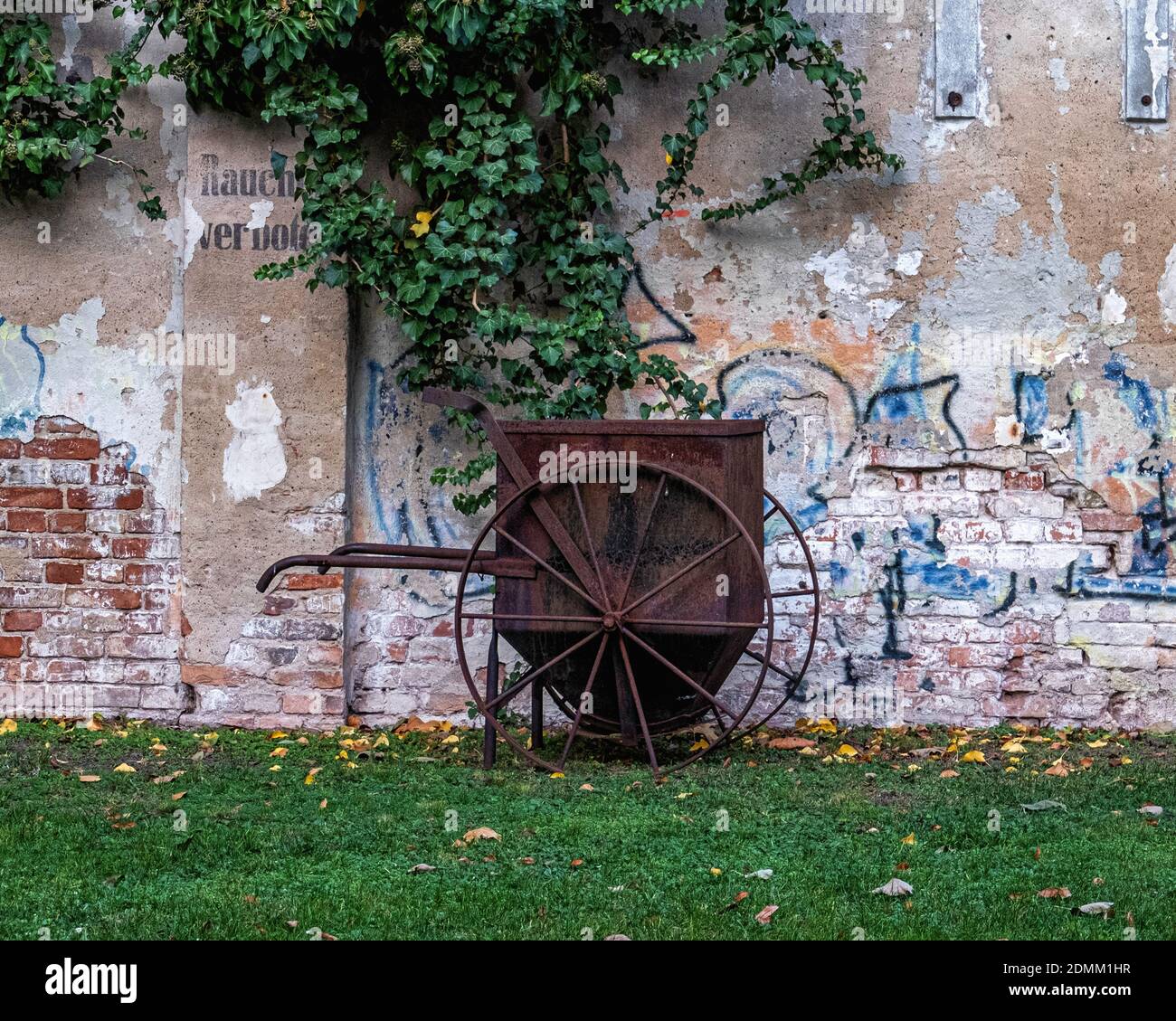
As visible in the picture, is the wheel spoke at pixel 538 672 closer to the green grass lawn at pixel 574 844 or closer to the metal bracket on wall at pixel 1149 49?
the green grass lawn at pixel 574 844

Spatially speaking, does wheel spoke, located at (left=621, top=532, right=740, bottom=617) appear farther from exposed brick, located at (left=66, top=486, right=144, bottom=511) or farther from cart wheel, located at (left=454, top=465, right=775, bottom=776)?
exposed brick, located at (left=66, top=486, right=144, bottom=511)

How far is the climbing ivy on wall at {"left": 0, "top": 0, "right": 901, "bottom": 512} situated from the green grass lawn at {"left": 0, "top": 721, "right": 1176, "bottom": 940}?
1.70m

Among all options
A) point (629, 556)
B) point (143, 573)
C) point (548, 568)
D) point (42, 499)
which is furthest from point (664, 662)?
point (42, 499)

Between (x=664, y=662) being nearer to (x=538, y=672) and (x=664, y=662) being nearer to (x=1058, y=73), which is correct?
(x=538, y=672)

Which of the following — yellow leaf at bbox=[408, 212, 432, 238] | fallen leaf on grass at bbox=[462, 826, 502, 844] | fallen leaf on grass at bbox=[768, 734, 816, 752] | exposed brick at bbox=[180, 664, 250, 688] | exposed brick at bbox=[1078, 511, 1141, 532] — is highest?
yellow leaf at bbox=[408, 212, 432, 238]

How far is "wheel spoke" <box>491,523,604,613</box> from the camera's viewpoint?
5.13 meters

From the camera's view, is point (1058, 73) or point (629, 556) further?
point (1058, 73)

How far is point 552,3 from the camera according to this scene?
5.71 m

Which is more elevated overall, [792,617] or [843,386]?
[843,386]

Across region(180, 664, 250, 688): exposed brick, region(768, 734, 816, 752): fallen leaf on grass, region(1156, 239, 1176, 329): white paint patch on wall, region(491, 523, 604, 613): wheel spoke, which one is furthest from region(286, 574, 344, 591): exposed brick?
region(1156, 239, 1176, 329): white paint patch on wall

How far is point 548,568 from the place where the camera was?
514cm

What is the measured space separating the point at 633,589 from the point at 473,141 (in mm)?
2164

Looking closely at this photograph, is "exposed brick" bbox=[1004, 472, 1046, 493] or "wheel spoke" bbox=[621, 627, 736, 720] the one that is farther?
"exposed brick" bbox=[1004, 472, 1046, 493]

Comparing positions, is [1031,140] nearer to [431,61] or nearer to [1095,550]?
[1095,550]
